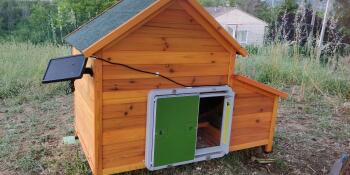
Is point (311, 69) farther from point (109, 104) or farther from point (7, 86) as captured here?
point (7, 86)

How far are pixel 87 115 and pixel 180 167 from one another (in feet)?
2.99

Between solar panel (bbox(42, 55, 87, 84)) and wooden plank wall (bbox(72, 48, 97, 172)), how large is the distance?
0.08 metres

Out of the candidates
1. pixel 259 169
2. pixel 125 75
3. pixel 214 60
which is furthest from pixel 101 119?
pixel 259 169

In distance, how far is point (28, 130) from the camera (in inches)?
130

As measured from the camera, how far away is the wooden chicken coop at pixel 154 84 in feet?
6.64

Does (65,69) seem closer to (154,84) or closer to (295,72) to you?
(154,84)

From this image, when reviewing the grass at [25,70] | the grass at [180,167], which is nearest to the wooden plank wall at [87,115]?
the grass at [180,167]

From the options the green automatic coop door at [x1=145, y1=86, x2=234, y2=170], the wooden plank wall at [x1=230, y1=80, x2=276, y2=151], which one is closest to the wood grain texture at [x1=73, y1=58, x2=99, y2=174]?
the green automatic coop door at [x1=145, y1=86, x2=234, y2=170]

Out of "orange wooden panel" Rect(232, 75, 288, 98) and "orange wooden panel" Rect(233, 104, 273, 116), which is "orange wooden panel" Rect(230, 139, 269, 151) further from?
"orange wooden panel" Rect(232, 75, 288, 98)

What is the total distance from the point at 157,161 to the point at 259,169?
1019 mm

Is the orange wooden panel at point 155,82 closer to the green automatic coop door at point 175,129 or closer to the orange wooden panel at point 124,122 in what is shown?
the green automatic coop door at point 175,129

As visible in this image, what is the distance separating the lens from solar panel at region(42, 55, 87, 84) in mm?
1959

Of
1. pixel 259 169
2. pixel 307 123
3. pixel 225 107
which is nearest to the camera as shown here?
pixel 225 107

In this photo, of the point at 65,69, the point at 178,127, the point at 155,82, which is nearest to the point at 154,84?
the point at 155,82
